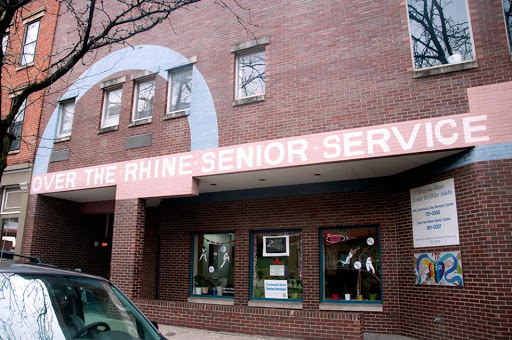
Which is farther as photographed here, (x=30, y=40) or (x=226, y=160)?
(x=30, y=40)

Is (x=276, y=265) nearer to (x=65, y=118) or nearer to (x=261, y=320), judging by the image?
(x=261, y=320)

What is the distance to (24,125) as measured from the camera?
1502 cm

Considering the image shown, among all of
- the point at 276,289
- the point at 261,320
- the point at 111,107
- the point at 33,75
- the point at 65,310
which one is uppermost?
the point at 33,75

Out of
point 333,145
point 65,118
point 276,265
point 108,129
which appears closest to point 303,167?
point 333,145

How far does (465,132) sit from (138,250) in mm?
8467

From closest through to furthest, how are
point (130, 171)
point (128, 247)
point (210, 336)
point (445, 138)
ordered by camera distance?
1. point (445, 138)
2. point (210, 336)
3. point (128, 247)
4. point (130, 171)

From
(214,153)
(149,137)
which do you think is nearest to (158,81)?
(149,137)

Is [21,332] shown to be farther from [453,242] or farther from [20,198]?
[20,198]

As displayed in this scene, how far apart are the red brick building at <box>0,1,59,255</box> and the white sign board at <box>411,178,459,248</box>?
39.6 feet

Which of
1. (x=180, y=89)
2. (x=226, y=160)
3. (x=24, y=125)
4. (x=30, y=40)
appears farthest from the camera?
(x=30, y=40)

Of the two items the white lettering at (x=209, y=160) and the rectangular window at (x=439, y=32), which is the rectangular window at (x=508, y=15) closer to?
the rectangular window at (x=439, y=32)

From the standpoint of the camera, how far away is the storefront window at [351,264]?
10289 mm

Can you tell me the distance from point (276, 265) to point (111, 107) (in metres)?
7.36

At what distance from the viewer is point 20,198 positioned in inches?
571
